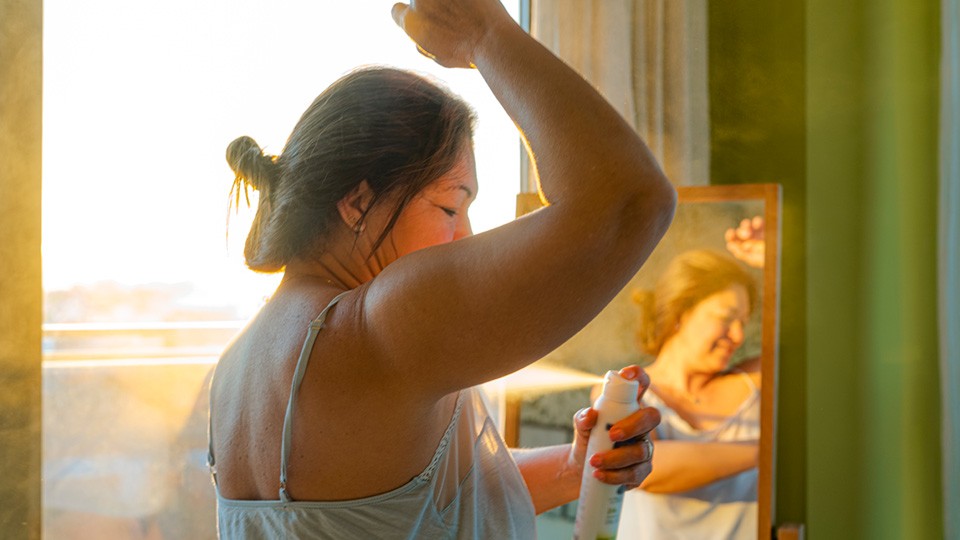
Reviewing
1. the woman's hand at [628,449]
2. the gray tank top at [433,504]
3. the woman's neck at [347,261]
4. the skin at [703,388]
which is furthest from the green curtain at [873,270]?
the woman's neck at [347,261]

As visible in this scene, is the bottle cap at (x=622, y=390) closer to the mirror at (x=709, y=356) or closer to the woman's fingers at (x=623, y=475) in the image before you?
the woman's fingers at (x=623, y=475)

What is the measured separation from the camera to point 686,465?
50.4 inches

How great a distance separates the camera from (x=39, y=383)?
1064mm

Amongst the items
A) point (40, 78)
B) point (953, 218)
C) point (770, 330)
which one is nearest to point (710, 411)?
point (770, 330)

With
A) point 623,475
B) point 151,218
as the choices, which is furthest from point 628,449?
point 151,218

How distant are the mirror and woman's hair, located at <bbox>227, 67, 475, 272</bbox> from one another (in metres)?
0.67

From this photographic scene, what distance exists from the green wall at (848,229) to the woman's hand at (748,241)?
0.04 metres

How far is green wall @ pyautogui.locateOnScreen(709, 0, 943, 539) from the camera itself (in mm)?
918

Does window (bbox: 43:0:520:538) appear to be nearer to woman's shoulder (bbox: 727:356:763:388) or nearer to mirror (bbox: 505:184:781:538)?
mirror (bbox: 505:184:781:538)

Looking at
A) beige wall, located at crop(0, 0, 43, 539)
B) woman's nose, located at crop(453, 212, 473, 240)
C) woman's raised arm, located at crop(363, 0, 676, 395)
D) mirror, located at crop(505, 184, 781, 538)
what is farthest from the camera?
mirror, located at crop(505, 184, 781, 538)

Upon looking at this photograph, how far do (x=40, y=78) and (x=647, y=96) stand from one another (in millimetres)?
917

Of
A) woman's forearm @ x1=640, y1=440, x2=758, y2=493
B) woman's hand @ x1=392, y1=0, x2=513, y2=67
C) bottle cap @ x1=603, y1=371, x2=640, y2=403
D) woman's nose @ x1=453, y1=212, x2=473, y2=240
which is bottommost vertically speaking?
woman's forearm @ x1=640, y1=440, x2=758, y2=493

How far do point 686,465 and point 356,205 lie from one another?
810 millimetres

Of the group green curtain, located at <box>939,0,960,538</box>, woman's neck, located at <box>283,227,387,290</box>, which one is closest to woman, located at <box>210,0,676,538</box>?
woman's neck, located at <box>283,227,387,290</box>
